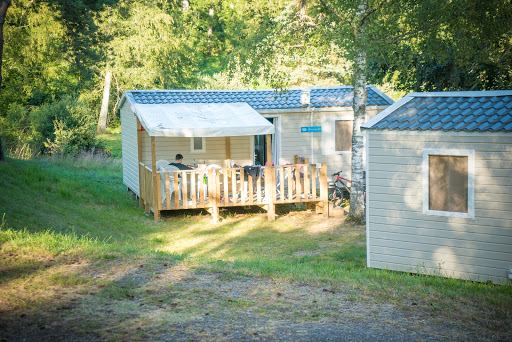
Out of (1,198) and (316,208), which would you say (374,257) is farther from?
(1,198)

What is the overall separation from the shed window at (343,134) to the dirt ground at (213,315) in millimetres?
11065

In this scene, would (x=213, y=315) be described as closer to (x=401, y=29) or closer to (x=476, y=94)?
(x=476, y=94)

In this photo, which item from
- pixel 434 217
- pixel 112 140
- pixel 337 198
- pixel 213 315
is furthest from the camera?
pixel 112 140

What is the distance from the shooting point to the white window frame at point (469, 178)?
768 centimetres

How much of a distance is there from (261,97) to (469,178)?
9.74m

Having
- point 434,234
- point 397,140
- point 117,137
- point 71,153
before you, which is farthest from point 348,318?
point 117,137

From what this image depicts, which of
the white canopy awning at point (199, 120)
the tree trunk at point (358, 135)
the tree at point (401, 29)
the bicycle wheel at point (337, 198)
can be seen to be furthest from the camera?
the bicycle wheel at point (337, 198)

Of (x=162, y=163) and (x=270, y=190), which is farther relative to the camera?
(x=162, y=163)

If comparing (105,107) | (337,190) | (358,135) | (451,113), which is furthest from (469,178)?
(105,107)

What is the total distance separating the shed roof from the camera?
7723 mm

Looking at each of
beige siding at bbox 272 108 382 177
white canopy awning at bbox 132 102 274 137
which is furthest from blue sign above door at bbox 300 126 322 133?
white canopy awning at bbox 132 102 274 137

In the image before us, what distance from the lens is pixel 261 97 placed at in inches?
655

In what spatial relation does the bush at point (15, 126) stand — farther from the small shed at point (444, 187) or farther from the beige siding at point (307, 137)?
the small shed at point (444, 187)

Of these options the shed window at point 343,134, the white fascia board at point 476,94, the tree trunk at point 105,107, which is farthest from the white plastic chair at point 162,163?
the tree trunk at point 105,107
